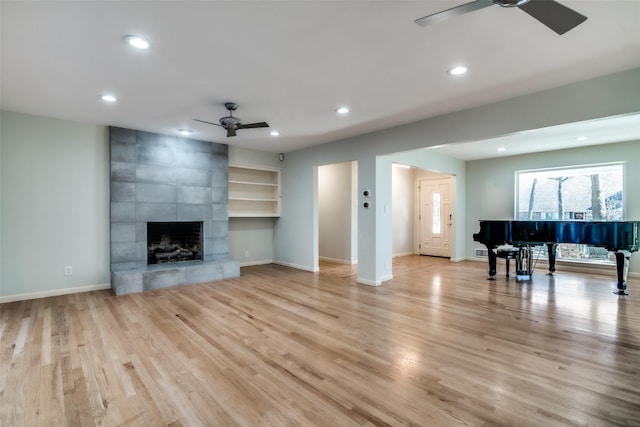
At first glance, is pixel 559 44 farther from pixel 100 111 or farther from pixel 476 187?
pixel 476 187

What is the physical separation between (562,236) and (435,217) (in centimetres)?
372

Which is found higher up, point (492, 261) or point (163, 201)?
point (163, 201)

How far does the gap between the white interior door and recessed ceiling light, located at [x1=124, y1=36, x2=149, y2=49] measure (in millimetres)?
7508

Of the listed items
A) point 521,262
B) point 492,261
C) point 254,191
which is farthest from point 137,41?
point 521,262

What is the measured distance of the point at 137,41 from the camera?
2.35m

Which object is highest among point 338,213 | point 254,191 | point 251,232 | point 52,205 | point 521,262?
point 254,191

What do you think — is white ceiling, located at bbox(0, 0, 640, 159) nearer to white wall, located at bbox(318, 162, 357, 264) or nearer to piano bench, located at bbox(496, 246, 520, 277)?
piano bench, located at bbox(496, 246, 520, 277)

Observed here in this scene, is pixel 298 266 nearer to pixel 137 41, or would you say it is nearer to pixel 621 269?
pixel 137 41

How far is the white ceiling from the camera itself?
6.67ft

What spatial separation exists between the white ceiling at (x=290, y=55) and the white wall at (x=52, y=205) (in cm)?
46

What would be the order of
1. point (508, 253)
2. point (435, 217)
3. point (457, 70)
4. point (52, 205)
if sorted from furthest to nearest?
point (435, 217) → point (508, 253) → point (52, 205) → point (457, 70)

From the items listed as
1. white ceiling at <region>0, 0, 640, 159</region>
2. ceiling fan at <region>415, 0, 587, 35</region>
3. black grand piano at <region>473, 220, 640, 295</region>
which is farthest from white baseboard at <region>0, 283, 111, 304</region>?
black grand piano at <region>473, 220, 640, 295</region>

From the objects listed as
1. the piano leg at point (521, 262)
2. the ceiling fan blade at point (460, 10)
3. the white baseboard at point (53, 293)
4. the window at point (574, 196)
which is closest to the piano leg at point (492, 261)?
the piano leg at point (521, 262)

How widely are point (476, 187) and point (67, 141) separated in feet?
27.9
